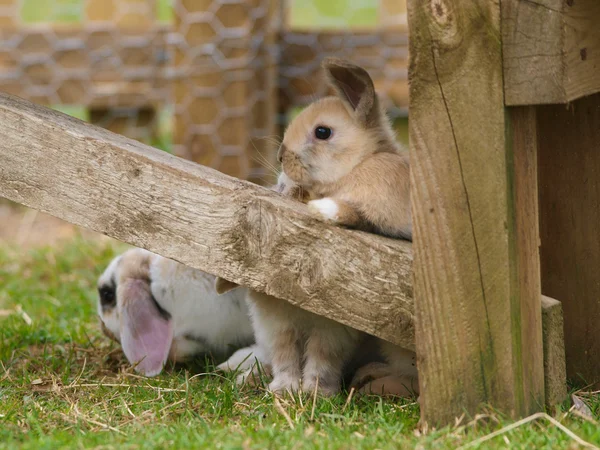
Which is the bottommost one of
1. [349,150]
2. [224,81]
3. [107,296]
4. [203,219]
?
[107,296]

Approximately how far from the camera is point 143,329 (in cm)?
300

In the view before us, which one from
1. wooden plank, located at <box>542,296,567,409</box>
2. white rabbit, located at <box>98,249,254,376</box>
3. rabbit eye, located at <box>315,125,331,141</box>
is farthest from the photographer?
white rabbit, located at <box>98,249,254,376</box>

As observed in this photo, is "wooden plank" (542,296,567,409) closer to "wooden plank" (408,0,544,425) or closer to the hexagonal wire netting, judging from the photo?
"wooden plank" (408,0,544,425)

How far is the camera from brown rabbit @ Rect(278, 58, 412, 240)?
2338mm

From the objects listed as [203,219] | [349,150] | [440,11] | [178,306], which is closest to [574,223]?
[349,150]

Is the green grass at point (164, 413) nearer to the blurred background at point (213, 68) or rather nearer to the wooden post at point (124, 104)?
the blurred background at point (213, 68)

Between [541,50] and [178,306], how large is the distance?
162 cm

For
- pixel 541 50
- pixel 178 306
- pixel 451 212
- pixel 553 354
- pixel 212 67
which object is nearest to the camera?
pixel 541 50

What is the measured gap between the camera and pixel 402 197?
233 cm

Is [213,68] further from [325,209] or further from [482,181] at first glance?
[482,181]

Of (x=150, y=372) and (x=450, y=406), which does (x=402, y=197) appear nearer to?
(x=450, y=406)

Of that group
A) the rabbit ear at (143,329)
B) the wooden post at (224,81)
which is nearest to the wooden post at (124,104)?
the wooden post at (224,81)

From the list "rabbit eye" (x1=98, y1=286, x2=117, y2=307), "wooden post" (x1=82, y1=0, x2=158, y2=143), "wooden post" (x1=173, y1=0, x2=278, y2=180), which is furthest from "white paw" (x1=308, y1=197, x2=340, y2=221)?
"wooden post" (x1=82, y1=0, x2=158, y2=143)

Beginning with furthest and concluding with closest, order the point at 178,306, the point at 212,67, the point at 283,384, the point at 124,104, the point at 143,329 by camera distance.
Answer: the point at 124,104, the point at 212,67, the point at 178,306, the point at 143,329, the point at 283,384
